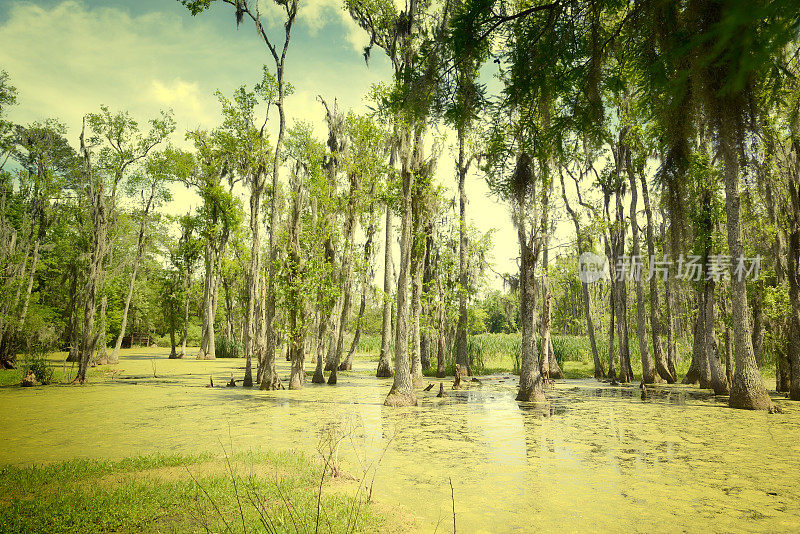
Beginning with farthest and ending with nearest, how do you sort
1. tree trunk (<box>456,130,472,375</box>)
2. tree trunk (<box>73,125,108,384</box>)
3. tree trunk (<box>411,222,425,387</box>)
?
tree trunk (<box>456,130,472,375</box>) < tree trunk (<box>73,125,108,384</box>) < tree trunk (<box>411,222,425,387</box>)

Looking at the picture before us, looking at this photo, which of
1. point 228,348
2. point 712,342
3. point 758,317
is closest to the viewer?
point 758,317

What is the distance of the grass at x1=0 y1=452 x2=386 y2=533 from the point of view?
3.79 m

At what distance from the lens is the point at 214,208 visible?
2988 cm

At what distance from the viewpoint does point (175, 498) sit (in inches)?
173

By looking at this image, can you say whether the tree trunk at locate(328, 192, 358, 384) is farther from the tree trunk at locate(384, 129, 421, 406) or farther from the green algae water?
the tree trunk at locate(384, 129, 421, 406)

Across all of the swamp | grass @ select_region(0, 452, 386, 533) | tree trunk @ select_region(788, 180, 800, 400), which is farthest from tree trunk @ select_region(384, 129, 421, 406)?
tree trunk @ select_region(788, 180, 800, 400)

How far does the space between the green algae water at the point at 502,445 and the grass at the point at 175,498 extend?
2.41ft

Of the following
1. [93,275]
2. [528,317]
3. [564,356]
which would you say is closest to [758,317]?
[528,317]

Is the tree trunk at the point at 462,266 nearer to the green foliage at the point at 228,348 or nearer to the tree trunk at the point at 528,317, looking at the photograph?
the tree trunk at the point at 528,317

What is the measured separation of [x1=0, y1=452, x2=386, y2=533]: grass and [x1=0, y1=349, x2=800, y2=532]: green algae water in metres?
0.73

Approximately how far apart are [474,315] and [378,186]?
9.62 meters

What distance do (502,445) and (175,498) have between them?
17.1 ft

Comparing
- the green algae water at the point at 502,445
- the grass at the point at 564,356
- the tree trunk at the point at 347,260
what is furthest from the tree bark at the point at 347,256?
the grass at the point at 564,356

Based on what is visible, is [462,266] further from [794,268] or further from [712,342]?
[794,268]
